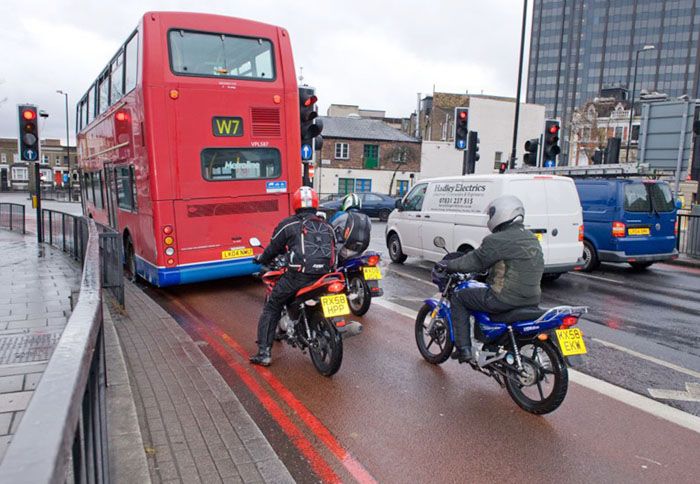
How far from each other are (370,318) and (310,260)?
2771 mm

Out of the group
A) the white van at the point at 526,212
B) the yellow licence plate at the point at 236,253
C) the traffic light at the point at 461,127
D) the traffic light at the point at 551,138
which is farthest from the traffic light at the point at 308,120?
the traffic light at the point at 551,138

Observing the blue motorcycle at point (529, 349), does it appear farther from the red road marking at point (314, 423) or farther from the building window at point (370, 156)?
the building window at point (370, 156)

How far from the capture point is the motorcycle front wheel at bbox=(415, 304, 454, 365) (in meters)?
5.51

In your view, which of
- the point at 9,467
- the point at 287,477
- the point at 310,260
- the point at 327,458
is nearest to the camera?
the point at 9,467

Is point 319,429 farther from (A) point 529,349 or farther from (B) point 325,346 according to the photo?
(A) point 529,349

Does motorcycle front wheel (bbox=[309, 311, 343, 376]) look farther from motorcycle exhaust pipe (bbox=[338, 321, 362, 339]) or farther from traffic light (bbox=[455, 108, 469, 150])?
traffic light (bbox=[455, 108, 469, 150])

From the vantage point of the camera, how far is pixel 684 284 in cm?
1133

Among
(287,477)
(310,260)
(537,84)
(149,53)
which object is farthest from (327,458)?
(537,84)

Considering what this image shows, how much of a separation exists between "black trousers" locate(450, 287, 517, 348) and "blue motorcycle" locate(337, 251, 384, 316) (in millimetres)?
2693

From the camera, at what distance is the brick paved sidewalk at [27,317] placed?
14.6 feet

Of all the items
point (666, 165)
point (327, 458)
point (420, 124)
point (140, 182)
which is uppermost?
point (420, 124)

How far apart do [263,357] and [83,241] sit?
7.16 meters

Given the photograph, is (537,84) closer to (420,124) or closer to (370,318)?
(420,124)

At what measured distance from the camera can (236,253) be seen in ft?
29.9
